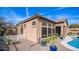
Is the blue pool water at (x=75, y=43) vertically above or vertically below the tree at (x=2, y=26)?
below

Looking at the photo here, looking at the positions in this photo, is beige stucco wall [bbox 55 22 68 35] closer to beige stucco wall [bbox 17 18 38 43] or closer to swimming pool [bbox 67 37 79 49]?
swimming pool [bbox 67 37 79 49]

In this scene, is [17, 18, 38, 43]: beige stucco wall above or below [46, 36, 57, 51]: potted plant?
above

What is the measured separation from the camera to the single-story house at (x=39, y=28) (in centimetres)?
108

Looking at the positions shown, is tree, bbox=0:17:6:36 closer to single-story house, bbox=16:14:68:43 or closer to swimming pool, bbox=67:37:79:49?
single-story house, bbox=16:14:68:43

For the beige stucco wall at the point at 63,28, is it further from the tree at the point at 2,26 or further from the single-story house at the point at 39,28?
the tree at the point at 2,26

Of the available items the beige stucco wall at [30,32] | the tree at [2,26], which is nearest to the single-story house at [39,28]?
the beige stucco wall at [30,32]

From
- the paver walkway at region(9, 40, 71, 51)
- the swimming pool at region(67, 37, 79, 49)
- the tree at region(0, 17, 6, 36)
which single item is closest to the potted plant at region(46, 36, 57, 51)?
the paver walkway at region(9, 40, 71, 51)

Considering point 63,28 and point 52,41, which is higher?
point 63,28

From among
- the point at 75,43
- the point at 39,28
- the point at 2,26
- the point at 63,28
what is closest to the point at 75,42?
the point at 75,43

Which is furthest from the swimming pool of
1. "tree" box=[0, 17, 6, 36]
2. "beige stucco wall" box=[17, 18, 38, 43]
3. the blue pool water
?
"tree" box=[0, 17, 6, 36]

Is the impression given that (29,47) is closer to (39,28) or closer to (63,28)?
(39,28)

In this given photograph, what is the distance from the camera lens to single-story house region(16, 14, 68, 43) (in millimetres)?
1085

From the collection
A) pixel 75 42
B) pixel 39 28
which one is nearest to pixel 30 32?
pixel 39 28

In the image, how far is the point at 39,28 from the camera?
1.09 meters
